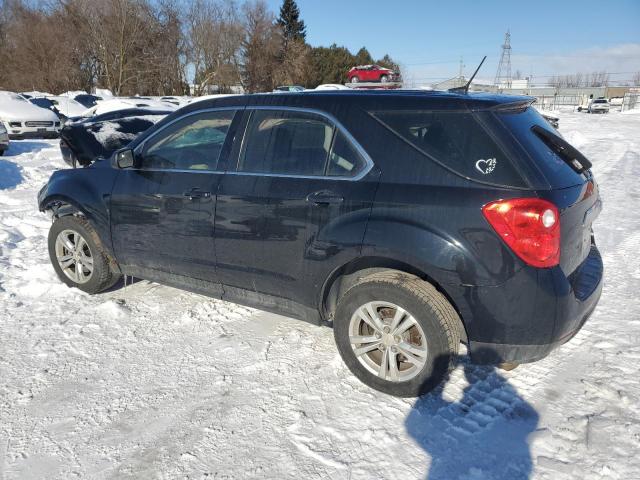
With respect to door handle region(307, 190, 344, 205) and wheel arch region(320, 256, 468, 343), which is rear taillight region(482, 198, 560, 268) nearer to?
wheel arch region(320, 256, 468, 343)

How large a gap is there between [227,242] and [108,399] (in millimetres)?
1234

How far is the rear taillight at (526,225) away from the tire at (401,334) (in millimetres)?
509

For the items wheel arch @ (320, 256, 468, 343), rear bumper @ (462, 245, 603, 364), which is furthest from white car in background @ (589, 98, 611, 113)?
wheel arch @ (320, 256, 468, 343)

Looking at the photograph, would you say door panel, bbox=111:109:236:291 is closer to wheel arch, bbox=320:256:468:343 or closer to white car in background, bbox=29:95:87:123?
wheel arch, bbox=320:256:468:343

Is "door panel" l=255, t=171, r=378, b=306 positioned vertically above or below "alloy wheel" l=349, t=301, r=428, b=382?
above

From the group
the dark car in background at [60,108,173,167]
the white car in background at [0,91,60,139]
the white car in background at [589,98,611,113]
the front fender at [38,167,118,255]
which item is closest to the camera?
the front fender at [38,167,118,255]

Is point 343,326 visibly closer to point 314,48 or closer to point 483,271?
point 483,271

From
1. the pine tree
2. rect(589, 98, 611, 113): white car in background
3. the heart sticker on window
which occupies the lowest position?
the heart sticker on window

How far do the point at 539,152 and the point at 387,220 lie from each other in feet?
3.04

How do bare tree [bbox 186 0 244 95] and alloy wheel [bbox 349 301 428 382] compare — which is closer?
alloy wheel [bbox 349 301 428 382]

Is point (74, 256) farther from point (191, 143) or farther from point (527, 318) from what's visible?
point (527, 318)

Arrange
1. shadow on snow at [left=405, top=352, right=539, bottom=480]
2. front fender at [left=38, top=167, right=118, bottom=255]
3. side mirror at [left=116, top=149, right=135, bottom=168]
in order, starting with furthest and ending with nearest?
1. front fender at [left=38, top=167, right=118, bottom=255]
2. side mirror at [left=116, top=149, right=135, bottom=168]
3. shadow on snow at [left=405, top=352, right=539, bottom=480]

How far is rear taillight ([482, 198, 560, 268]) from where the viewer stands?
2.50 m

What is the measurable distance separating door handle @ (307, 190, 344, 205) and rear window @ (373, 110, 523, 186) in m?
0.52
